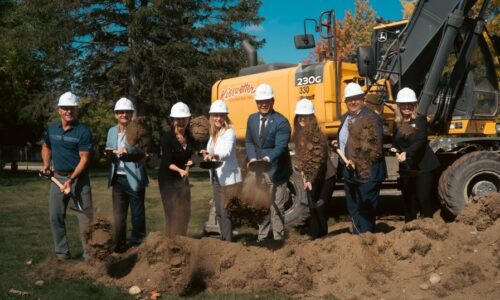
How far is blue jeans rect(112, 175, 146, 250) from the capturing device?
6629mm

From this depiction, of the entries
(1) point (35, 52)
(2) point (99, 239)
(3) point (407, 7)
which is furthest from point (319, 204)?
(1) point (35, 52)

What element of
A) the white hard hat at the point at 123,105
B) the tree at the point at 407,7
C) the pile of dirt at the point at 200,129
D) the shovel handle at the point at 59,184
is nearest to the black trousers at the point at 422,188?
the pile of dirt at the point at 200,129

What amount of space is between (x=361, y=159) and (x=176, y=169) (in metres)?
2.17

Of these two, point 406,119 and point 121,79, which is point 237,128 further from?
point 121,79

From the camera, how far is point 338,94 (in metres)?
8.45

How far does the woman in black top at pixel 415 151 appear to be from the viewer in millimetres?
6605

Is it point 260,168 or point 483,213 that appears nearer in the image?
point 483,213

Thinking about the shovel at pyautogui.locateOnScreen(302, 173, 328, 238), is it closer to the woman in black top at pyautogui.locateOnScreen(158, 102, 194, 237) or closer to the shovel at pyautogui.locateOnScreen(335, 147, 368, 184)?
the shovel at pyautogui.locateOnScreen(335, 147, 368, 184)

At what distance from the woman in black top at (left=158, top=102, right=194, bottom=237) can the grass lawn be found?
0.77 m

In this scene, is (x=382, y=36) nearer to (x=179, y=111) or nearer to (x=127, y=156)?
(x=179, y=111)

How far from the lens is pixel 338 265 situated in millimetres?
5441

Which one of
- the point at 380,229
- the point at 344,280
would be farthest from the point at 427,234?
the point at 380,229

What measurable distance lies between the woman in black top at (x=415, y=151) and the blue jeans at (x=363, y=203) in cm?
74

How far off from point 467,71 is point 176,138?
497cm
